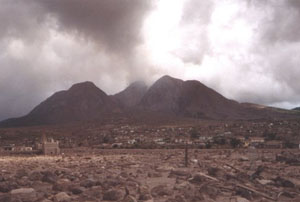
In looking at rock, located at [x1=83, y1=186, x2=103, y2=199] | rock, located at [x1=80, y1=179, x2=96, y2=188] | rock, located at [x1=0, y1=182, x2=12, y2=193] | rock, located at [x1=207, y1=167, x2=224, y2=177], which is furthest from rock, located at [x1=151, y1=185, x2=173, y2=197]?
rock, located at [x1=0, y1=182, x2=12, y2=193]

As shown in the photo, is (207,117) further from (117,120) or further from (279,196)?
(279,196)

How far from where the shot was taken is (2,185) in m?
15.8

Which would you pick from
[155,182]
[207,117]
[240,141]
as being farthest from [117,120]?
[155,182]

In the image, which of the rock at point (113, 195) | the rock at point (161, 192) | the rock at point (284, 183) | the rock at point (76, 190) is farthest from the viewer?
the rock at point (284, 183)

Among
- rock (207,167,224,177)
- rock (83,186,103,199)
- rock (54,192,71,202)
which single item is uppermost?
rock (207,167,224,177)

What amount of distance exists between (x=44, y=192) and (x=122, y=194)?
3665mm

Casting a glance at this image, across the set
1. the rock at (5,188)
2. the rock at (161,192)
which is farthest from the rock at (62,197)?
the rock at (161,192)

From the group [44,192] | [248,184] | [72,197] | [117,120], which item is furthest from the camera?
[117,120]

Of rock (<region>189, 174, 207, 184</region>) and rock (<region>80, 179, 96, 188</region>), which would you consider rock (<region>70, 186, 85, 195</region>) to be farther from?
rock (<region>189, 174, 207, 184</region>)

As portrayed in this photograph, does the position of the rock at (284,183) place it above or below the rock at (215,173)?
below

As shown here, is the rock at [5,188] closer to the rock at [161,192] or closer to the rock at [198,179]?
the rock at [161,192]

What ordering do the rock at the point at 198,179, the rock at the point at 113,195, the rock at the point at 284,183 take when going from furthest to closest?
the rock at the point at 198,179 → the rock at the point at 284,183 → the rock at the point at 113,195

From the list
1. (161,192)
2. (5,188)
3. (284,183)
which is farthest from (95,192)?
(284,183)

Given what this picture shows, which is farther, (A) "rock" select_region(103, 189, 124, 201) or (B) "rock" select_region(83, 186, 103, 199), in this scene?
(B) "rock" select_region(83, 186, 103, 199)
